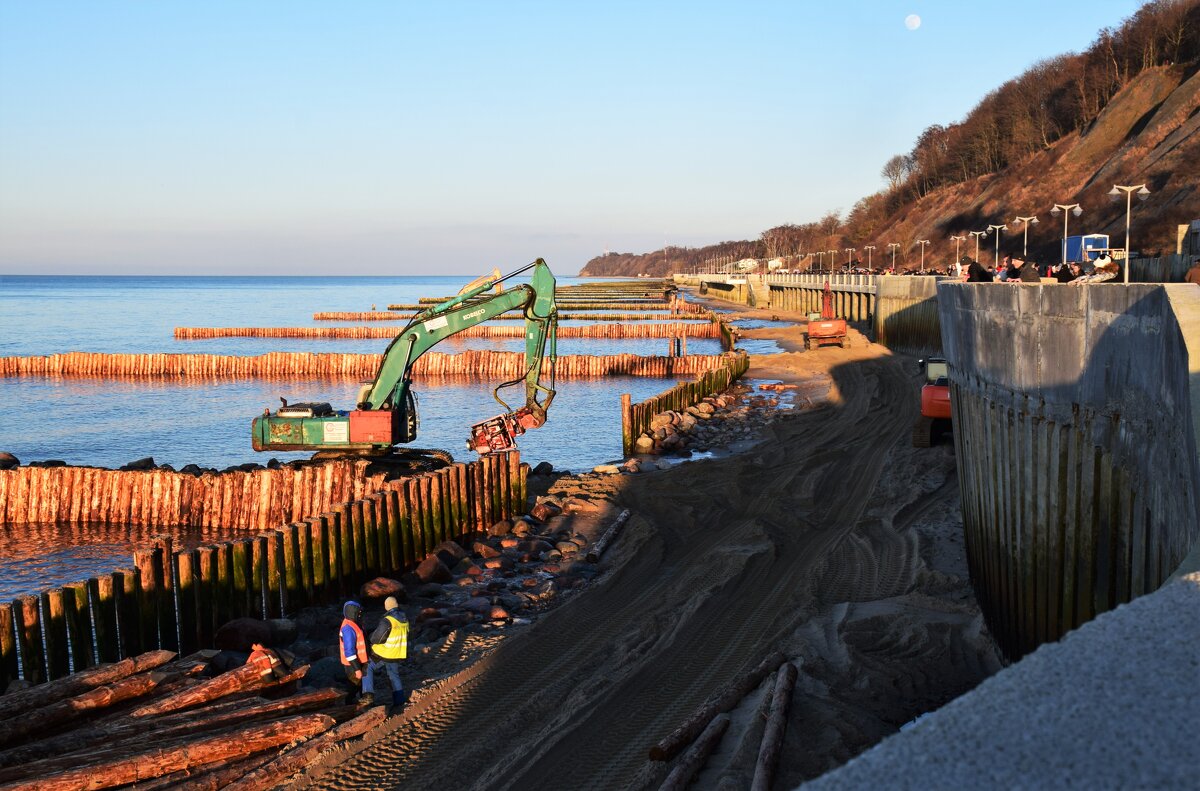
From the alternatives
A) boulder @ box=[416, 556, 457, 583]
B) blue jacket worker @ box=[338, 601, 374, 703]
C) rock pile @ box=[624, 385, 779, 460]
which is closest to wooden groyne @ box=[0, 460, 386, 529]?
boulder @ box=[416, 556, 457, 583]

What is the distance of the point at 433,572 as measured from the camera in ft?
58.2

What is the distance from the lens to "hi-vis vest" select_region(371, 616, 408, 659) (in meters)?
12.5

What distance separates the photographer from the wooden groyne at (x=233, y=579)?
12.8 m

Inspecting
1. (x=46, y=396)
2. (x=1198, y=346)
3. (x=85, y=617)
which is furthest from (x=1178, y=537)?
(x=46, y=396)

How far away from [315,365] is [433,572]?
46150 mm

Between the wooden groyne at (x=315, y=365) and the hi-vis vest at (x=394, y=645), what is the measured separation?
149ft

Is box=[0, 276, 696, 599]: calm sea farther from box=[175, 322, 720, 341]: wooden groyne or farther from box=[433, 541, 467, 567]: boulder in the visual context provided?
box=[175, 322, 720, 341]: wooden groyne

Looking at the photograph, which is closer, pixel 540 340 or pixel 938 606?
pixel 938 606

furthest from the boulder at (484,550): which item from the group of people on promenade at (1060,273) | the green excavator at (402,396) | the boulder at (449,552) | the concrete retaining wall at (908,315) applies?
the concrete retaining wall at (908,315)

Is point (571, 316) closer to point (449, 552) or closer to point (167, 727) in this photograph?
point (449, 552)

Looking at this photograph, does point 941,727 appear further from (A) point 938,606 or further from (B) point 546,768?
(A) point 938,606

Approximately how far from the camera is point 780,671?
11.1 meters

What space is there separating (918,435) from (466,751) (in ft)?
56.5

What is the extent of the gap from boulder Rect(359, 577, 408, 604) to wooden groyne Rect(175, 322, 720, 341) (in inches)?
2656
